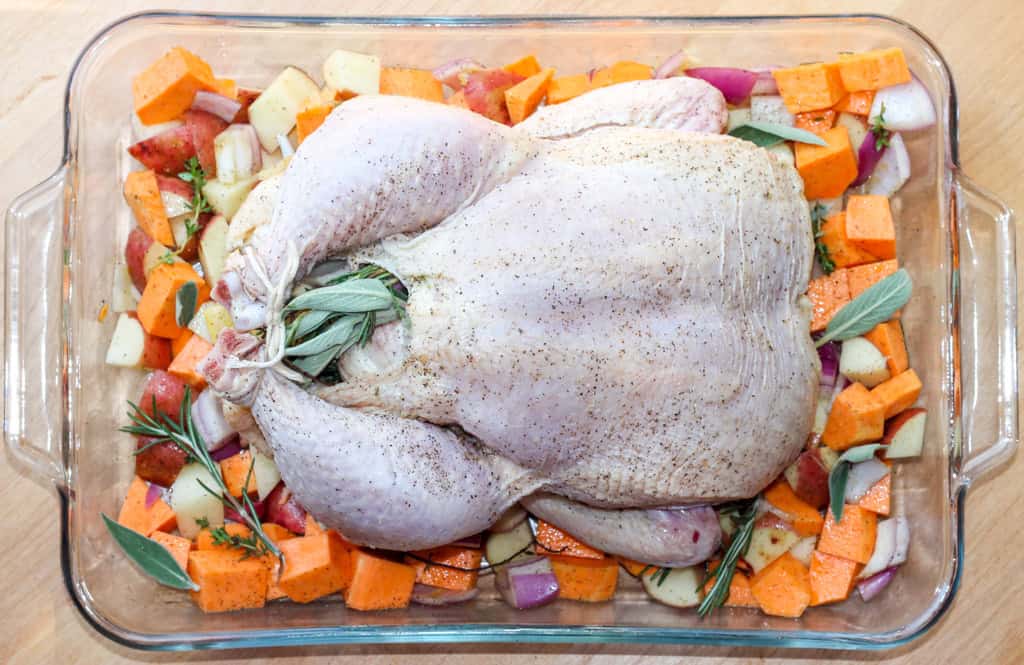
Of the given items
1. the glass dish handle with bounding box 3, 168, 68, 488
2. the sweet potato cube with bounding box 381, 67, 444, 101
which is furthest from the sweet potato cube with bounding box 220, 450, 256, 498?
the sweet potato cube with bounding box 381, 67, 444, 101

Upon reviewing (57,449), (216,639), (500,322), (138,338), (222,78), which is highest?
(222,78)

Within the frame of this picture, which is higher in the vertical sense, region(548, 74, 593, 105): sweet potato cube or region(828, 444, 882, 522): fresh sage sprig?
region(548, 74, 593, 105): sweet potato cube

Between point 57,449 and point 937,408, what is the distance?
2161mm

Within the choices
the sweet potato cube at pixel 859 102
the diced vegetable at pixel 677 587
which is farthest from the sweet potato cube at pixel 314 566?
the sweet potato cube at pixel 859 102

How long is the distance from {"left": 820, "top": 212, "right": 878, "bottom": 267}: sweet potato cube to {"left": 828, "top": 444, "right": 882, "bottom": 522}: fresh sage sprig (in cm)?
46

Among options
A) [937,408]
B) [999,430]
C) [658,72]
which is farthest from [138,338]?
[999,430]

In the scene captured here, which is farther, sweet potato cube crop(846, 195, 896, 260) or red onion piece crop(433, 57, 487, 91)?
red onion piece crop(433, 57, 487, 91)

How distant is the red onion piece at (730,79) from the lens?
2.47 meters

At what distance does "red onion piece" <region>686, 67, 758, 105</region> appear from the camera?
2.47m

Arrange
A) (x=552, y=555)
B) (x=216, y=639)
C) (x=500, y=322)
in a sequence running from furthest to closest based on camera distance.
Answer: (x=552, y=555)
(x=216, y=639)
(x=500, y=322)

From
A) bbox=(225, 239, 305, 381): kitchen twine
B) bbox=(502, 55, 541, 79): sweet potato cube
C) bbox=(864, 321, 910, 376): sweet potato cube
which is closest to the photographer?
bbox=(225, 239, 305, 381): kitchen twine

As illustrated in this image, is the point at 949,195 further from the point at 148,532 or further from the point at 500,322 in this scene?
the point at 148,532

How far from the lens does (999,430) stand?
96.7 inches

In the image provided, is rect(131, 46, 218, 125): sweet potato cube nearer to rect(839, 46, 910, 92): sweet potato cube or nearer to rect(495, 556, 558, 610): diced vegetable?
rect(495, 556, 558, 610): diced vegetable
